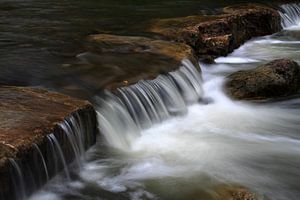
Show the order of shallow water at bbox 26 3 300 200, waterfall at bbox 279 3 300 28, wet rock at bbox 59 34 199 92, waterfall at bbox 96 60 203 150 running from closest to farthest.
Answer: shallow water at bbox 26 3 300 200, waterfall at bbox 96 60 203 150, wet rock at bbox 59 34 199 92, waterfall at bbox 279 3 300 28

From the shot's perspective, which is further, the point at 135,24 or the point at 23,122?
the point at 135,24

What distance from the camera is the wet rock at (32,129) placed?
4887 millimetres

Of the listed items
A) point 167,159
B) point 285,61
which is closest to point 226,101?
point 285,61

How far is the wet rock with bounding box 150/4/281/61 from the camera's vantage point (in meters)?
11.6

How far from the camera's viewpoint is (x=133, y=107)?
7590 millimetres

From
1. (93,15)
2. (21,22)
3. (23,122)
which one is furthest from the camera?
(93,15)

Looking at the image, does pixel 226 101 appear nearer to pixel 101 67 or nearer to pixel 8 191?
pixel 101 67

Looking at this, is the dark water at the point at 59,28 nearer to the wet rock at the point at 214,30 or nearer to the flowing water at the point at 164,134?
the flowing water at the point at 164,134

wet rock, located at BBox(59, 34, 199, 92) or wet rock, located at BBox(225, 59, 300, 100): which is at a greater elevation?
wet rock, located at BBox(59, 34, 199, 92)

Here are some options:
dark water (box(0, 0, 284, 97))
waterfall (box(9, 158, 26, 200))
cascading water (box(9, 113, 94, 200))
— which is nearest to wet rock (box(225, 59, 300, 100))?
dark water (box(0, 0, 284, 97))

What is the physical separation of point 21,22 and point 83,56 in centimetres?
356

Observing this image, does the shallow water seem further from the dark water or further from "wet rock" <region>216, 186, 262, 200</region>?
the dark water

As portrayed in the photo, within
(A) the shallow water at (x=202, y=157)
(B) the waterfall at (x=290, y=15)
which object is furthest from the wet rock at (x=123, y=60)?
(B) the waterfall at (x=290, y=15)

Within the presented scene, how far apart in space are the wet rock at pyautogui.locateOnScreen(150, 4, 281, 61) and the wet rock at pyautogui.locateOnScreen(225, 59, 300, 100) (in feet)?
6.71
